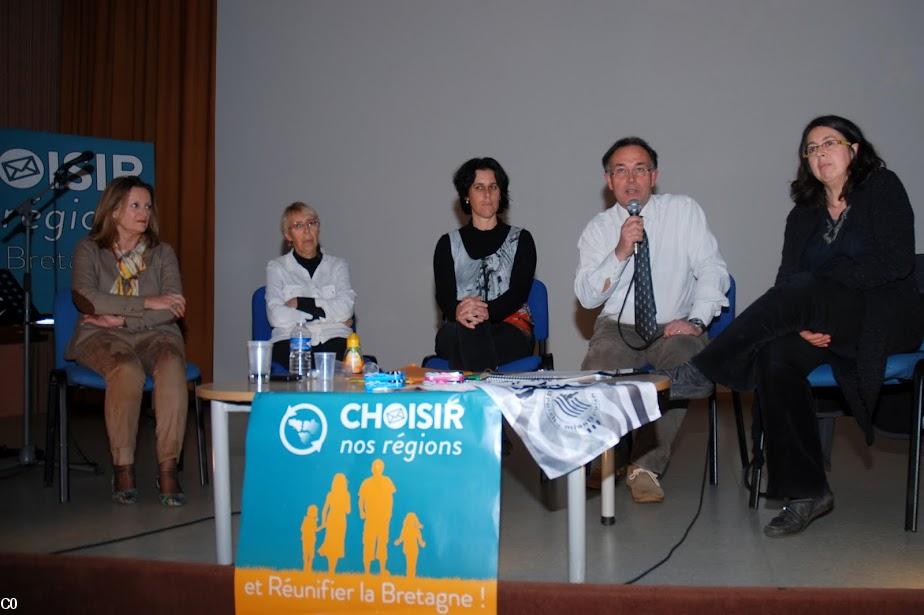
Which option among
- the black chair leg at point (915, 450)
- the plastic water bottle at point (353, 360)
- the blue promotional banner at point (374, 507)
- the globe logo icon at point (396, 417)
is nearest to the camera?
the blue promotional banner at point (374, 507)

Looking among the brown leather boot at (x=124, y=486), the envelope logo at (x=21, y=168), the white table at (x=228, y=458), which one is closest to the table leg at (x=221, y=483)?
the white table at (x=228, y=458)

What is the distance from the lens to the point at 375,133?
5.64 meters

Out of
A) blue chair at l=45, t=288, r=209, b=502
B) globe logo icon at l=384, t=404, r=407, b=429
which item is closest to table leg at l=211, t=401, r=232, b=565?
globe logo icon at l=384, t=404, r=407, b=429

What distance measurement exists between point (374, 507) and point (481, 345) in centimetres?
159

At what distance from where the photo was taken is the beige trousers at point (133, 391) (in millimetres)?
3111

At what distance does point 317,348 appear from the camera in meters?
3.82

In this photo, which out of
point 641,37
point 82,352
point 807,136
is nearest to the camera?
point 807,136

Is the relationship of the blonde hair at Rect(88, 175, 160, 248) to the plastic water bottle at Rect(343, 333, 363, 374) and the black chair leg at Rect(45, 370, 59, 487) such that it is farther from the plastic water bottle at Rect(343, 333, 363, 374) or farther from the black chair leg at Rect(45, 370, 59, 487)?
the plastic water bottle at Rect(343, 333, 363, 374)

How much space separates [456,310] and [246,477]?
5.39 ft

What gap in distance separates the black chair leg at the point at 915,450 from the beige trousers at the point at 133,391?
2387 mm

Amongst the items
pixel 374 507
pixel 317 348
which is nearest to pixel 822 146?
pixel 374 507

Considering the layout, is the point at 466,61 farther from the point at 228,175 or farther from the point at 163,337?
the point at 163,337

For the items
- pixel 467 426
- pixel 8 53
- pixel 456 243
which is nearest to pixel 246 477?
pixel 467 426

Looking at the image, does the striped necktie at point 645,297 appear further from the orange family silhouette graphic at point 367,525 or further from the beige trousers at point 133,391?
the beige trousers at point 133,391
